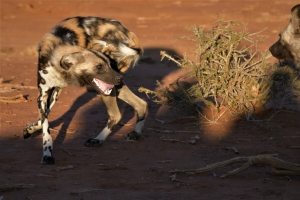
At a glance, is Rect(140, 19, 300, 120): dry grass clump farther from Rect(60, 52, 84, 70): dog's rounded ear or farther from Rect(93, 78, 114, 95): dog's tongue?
Rect(60, 52, 84, 70): dog's rounded ear

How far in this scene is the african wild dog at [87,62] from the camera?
514 centimetres

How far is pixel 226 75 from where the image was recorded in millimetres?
6270

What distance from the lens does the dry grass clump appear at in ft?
20.6

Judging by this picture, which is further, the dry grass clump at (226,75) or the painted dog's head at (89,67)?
the dry grass clump at (226,75)

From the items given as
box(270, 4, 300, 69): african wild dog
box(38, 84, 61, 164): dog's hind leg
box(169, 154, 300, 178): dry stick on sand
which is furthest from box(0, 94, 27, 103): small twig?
box(169, 154, 300, 178): dry stick on sand

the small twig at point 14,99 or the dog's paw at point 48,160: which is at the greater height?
the dog's paw at point 48,160

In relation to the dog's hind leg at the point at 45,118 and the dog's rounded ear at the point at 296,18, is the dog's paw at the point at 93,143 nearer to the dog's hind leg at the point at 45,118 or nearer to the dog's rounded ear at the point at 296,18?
the dog's hind leg at the point at 45,118

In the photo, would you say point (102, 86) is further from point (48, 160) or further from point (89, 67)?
point (48, 160)

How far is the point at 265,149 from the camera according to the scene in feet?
17.4

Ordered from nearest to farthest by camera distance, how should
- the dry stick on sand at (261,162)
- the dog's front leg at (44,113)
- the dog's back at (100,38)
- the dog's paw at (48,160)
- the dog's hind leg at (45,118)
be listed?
the dry stick on sand at (261,162), the dog's paw at (48,160), the dog's hind leg at (45,118), the dog's front leg at (44,113), the dog's back at (100,38)

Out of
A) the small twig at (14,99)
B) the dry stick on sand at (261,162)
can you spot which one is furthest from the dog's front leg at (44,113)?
the small twig at (14,99)

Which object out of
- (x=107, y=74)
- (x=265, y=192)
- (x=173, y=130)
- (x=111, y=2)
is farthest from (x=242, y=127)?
(x=111, y=2)

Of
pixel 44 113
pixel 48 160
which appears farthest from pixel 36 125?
pixel 48 160

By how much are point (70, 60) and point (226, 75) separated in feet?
6.04
